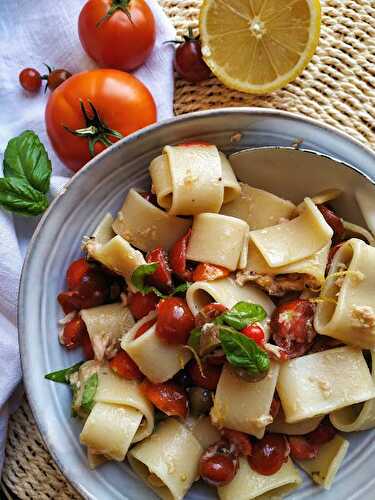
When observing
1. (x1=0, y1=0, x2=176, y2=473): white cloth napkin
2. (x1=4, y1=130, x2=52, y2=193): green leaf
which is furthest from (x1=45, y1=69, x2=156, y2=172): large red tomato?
(x1=0, y1=0, x2=176, y2=473): white cloth napkin

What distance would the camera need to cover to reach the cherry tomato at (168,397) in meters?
3.37

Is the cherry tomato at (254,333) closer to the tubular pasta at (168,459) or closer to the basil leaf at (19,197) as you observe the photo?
the tubular pasta at (168,459)

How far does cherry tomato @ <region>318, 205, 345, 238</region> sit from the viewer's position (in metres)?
3.46

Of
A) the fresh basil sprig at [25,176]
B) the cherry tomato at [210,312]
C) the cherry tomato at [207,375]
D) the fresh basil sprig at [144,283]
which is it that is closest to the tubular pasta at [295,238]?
the cherry tomato at [210,312]

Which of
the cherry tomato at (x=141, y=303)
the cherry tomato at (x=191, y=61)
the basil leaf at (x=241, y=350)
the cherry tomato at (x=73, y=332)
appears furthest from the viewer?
the cherry tomato at (x=191, y=61)

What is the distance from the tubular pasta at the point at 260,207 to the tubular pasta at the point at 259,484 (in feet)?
4.39

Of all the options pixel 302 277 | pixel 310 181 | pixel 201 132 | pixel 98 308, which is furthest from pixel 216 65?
pixel 98 308

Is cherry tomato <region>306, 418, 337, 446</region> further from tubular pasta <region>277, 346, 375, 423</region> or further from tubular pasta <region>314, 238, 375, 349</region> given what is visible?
tubular pasta <region>314, 238, 375, 349</region>

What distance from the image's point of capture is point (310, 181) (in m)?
3.48

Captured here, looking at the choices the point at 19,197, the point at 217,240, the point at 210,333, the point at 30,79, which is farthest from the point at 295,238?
the point at 30,79

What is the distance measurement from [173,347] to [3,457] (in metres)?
1.45

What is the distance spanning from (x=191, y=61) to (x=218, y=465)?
2343 mm

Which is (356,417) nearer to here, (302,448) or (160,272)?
(302,448)

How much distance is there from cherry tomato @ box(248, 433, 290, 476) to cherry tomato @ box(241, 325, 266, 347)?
647 millimetres
